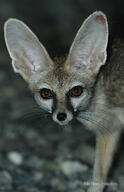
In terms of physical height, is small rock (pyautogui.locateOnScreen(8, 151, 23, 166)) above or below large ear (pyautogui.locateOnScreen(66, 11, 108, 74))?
below

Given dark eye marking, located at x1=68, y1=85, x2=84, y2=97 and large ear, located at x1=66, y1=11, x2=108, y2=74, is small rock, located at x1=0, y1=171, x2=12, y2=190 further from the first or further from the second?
large ear, located at x1=66, y1=11, x2=108, y2=74

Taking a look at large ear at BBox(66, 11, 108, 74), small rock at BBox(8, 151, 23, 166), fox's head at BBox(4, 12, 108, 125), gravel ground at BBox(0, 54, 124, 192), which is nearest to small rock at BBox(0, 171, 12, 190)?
gravel ground at BBox(0, 54, 124, 192)

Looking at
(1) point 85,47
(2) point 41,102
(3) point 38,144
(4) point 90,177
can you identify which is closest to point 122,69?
(1) point 85,47

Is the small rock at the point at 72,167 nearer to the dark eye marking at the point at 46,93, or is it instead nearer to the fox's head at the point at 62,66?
the fox's head at the point at 62,66

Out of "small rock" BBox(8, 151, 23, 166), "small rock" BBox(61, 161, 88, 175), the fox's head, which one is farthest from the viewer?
"small rock" BBox(8, 151, 23, 166)

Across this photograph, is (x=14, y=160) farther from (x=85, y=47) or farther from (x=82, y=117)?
(x=85, y=47)

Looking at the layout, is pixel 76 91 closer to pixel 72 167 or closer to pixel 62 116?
pixel 62 116
